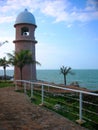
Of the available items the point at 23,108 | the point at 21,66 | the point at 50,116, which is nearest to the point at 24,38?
the point at 21,66

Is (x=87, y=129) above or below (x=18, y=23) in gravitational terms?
below

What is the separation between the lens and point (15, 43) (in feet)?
86.0

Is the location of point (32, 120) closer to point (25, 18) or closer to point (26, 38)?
point (26, 38)

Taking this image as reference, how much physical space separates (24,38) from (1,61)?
13251 mm

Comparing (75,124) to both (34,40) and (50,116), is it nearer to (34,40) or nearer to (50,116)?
(50,116)

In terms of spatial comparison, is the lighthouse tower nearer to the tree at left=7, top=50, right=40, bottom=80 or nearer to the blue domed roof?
the blue domed roof

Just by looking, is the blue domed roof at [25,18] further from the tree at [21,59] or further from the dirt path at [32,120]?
the dirt path at [32,120]

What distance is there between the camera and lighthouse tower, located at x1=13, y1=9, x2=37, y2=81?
25.4 metres

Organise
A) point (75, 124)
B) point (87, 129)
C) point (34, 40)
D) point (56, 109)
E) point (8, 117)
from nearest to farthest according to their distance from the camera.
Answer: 1. point (87, 129)
2. point (75, 124)
3. point (8, 117)
4. point (56, 109)
5. point (34, 40)

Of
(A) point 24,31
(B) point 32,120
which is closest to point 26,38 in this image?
(A) point 24,31

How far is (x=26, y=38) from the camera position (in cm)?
2525

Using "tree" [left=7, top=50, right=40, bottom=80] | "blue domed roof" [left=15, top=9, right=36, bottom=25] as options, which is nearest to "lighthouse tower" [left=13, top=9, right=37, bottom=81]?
"blue domed roof" [left=15, top=9, right=36, bottom=25]

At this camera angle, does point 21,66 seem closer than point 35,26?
Yes

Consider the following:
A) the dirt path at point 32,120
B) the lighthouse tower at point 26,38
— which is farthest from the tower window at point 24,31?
the dirt path at point 32,120
